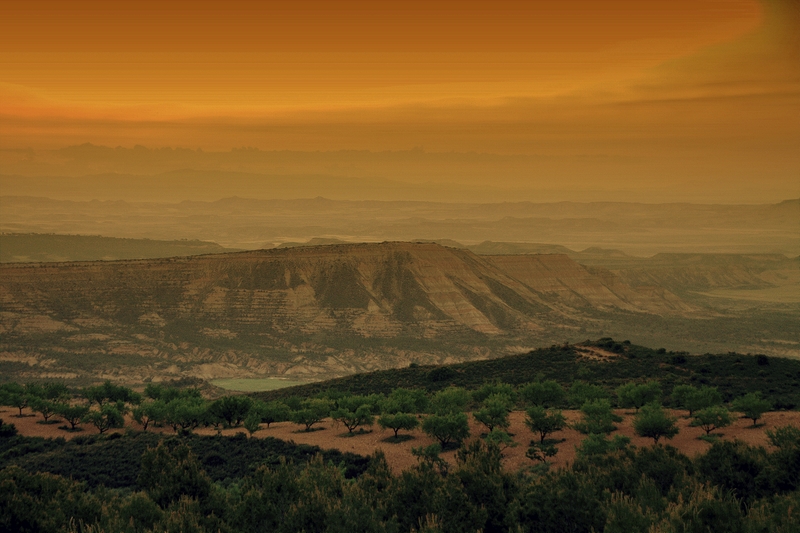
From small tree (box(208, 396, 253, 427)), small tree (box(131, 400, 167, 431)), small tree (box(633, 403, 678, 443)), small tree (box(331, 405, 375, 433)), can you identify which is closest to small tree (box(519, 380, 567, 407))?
small tree (box(331, 405, 375, 433))

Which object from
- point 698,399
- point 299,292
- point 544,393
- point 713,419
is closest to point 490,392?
point 544,393

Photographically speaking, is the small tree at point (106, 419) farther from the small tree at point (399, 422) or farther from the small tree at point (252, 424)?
the small tree at point (399, 422)

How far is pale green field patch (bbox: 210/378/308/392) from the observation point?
10412 centimetres

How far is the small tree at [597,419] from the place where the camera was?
4881 cm

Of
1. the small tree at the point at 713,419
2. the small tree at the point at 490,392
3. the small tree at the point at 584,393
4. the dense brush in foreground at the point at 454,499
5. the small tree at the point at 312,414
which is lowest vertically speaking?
the small tree at the point at 312,414

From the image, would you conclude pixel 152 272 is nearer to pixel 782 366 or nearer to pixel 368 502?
pixel 782 366

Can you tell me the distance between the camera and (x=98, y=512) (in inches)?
1136

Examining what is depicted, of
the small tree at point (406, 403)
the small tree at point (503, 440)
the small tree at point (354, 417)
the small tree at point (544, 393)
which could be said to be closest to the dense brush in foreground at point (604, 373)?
the small tree at point (544, 393)

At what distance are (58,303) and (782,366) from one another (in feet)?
344

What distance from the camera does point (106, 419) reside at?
59.3 meters

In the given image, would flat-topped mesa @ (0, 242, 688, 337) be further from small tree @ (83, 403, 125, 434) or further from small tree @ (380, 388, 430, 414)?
small tree @ (83, 403, 125, 434)

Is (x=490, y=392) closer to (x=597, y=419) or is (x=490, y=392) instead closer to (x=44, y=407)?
(x=597, y=419)

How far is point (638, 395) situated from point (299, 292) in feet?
303

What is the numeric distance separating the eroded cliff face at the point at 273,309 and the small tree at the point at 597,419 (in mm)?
69935
